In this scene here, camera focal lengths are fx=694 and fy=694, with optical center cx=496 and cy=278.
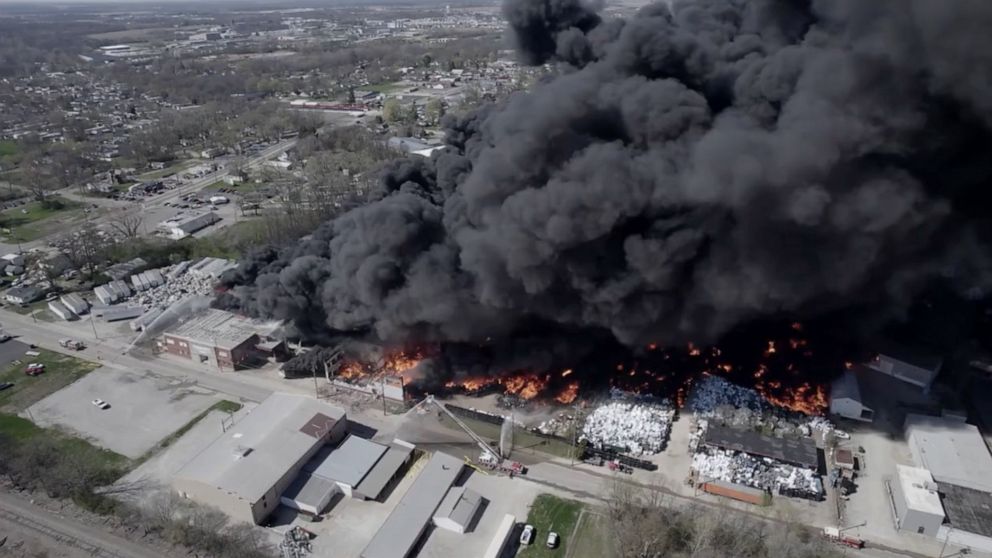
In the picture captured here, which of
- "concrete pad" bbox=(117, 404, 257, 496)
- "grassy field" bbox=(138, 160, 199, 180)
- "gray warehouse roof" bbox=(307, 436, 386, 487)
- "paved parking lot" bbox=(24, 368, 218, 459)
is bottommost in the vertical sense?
"grassy field" bbox=(138, 160, 199, 180)

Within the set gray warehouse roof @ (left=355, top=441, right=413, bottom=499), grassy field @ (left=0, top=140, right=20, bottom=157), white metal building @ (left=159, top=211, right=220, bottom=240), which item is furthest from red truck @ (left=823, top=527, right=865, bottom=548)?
grassy field @ (left=0, top=140, right=20, bottom=157)

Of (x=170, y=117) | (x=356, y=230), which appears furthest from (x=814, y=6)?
Result: (x=170, y=117)

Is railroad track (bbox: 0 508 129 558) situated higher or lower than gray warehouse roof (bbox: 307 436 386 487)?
lower

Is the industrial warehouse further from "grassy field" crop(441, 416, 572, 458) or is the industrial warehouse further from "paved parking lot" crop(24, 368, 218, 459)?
"paved parking lot" crop(24, 368, 218, 459)

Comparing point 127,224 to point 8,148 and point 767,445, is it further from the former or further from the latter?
point 767,445

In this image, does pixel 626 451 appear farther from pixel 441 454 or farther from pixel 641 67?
pixel 641 67

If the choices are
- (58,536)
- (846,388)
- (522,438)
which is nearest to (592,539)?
(522,438)
